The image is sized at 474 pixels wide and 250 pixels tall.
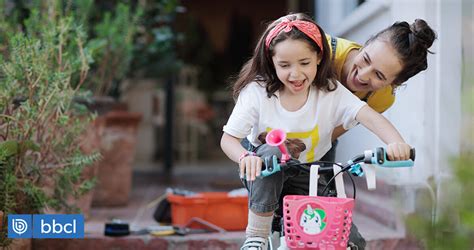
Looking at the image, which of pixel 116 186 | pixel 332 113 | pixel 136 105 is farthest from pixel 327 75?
pixel 136 105

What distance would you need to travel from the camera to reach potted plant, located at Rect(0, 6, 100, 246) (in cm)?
250

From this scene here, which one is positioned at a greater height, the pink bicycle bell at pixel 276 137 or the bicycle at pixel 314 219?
the pink bicycle bell at pixel 276 137

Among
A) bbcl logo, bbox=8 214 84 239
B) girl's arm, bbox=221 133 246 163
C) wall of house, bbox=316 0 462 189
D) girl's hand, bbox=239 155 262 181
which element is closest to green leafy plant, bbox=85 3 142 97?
bbcl logo, bbox=8 214 84 239

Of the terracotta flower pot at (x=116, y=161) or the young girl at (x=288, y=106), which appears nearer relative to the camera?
the young girl at (x=288, y=106)

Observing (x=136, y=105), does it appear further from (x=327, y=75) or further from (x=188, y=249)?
(x=327, y=75)

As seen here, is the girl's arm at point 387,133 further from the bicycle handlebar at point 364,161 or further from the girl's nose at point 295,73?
the girl's nose at point 295,73

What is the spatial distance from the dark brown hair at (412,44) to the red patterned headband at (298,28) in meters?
0.29

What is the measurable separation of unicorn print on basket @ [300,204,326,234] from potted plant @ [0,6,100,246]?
3.95 feet

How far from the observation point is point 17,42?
8.20 feet

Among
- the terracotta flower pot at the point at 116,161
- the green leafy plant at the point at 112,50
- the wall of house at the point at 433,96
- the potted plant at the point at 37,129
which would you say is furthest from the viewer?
the terracotta flower pot at the point at 116,161

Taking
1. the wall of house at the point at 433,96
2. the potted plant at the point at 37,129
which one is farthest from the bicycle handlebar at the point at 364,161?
the wall of house at the point at 433,96

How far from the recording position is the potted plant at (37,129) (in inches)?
98.5

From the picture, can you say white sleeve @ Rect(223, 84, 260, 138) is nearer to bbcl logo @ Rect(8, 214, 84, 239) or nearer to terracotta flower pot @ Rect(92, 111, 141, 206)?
bbcl logo @ Rect(8, 214, 84, 239)

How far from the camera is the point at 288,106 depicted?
6.47 feet
